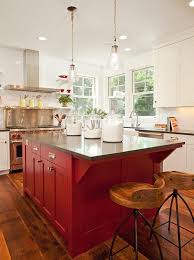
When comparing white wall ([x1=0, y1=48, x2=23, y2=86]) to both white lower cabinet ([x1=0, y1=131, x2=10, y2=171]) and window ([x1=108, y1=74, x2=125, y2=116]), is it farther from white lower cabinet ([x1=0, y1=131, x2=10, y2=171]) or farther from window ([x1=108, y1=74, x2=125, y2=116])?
window ([x1=108, y1=74, x2=125, y2=116])

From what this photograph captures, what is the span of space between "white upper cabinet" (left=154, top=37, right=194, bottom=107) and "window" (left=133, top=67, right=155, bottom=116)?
0.71 meters

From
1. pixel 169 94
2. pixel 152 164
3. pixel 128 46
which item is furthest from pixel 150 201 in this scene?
pixel 128 46

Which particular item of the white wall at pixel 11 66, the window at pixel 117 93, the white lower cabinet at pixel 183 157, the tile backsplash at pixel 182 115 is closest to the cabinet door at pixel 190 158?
the white lower cabinet at pixel 183 157

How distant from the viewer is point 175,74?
13.1ft

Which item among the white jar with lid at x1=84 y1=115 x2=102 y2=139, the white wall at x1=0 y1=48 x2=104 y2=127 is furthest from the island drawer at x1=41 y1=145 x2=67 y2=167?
the white wall at x1=0 y1=48 x2=104 y2=127

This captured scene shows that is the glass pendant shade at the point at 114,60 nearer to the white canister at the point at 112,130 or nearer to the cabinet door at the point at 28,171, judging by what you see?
the white canister at the point at 112,130

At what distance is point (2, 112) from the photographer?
4.73 meters

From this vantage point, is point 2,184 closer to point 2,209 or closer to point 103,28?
point 2,209

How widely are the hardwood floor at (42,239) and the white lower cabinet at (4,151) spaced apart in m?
1.51

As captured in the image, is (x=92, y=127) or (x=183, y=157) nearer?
(x=92, y=127)

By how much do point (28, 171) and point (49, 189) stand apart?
0.81 meters

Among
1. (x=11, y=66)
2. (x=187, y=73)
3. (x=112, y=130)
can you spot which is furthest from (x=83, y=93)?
(x=112, y=130)

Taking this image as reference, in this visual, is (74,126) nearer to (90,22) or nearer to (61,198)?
(61,198)

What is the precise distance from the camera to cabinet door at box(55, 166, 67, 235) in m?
1.83
